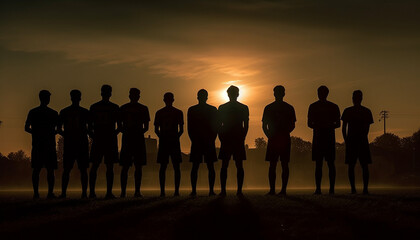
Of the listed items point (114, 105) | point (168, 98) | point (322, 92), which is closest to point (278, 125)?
point (322, 92)

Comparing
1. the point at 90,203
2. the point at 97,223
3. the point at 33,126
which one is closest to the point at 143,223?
the point at 97,223

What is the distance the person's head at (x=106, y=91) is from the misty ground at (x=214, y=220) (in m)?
3.16

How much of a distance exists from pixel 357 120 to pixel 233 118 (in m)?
3.64

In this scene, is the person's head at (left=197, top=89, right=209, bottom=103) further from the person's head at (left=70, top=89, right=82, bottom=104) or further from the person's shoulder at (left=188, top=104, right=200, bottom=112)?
the person's head at (left=70, top=89, right=82, bottom=104)

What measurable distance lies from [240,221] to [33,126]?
311 inches

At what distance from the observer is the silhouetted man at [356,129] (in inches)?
625

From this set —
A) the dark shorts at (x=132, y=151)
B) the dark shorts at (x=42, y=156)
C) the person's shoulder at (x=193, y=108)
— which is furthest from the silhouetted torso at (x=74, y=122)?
the person's shoulder at (x=193, y=108)

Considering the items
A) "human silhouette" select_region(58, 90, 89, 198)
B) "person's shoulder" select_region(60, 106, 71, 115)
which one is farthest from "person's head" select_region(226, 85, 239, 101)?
"person's shoulder" select_region(60, 106, 71, 115)

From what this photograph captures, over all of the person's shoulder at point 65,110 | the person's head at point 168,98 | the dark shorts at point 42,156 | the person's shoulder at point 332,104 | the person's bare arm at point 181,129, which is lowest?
the dark shorts at point 42,156

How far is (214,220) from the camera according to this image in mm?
9867

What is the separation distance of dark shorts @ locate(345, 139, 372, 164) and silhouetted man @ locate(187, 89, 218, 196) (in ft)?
12.7

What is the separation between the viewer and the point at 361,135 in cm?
1598

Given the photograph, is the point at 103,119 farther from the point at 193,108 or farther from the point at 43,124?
the point at 193,108

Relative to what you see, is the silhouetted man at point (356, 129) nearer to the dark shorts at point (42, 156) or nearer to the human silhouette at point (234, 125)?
the human silhouette at point (234, 125)
